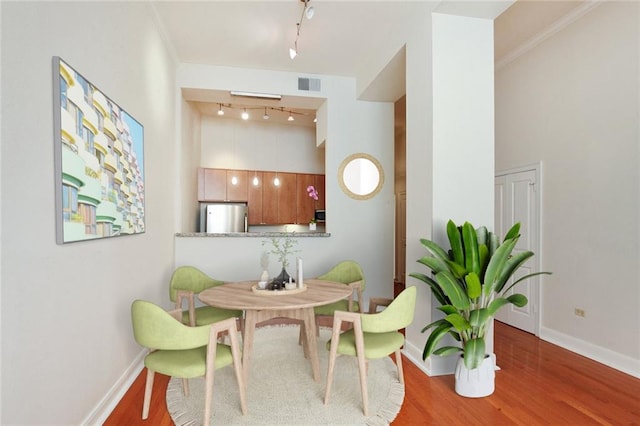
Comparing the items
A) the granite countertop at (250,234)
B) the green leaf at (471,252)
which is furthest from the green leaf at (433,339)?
the granite countertop at (250,234)

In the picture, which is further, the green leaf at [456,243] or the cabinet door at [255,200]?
the cabinet door at [255,200]

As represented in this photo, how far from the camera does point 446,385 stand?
254 centimetres

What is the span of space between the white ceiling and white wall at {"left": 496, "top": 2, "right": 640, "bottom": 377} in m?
0.42

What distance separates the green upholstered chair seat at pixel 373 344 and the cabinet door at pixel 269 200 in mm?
3925

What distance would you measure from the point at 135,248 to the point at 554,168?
13.8 feet

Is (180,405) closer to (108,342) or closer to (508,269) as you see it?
(108,342)

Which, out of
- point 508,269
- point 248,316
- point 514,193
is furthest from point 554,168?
point 248,316

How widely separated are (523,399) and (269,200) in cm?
475

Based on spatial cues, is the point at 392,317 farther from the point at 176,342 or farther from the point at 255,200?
the point at 255,200

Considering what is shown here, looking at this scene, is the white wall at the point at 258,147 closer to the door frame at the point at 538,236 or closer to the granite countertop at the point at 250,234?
the granite countertop at the point at 250,234

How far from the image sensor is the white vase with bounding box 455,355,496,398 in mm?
2355

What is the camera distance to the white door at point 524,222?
3697mm

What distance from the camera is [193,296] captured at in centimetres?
294

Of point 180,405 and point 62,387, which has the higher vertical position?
point 62,387
